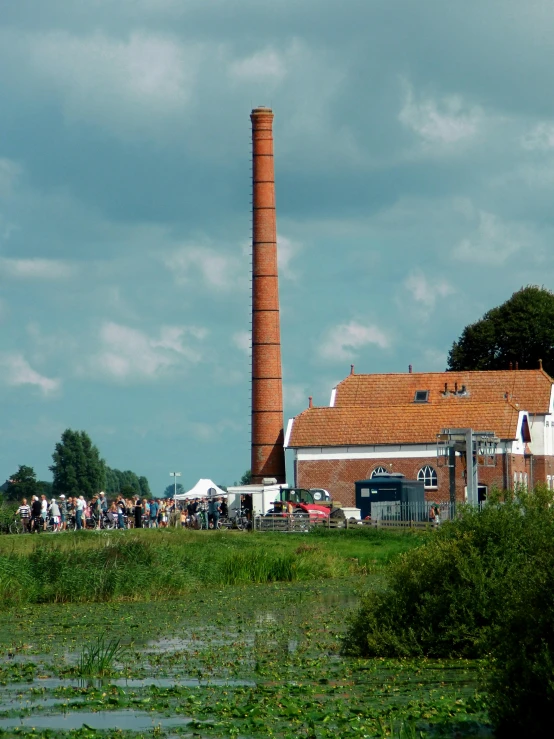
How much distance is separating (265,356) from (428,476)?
1001 cm

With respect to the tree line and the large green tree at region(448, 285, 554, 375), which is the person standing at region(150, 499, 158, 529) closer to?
the large green tree at region(448, 285, 554, 375)

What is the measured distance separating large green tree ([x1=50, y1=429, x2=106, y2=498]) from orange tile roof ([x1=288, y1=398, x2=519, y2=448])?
67580 millimetres

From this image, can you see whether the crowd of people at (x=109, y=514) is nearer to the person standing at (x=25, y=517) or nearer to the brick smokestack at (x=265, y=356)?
the person standing at (x=25, y=517)

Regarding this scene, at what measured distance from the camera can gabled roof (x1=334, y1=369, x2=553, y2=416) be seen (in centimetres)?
6775

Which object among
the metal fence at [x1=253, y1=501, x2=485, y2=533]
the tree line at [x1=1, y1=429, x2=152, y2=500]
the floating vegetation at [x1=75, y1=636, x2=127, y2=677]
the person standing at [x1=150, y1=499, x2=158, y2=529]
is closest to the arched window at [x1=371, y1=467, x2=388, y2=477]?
the metal fence at [x1=253, y1=501, x2=485, y2=533]

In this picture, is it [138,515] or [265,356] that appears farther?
[265,356]

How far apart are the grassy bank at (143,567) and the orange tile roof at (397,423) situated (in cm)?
2375

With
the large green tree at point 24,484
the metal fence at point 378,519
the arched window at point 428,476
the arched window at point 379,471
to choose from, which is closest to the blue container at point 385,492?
the metal fence at point 378,519

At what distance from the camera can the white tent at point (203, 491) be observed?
64.4m

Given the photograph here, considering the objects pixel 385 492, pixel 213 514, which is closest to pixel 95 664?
pixel 213 514

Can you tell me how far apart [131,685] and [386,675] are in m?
3.04

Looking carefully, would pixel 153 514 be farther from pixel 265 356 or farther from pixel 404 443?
pixel 404 443

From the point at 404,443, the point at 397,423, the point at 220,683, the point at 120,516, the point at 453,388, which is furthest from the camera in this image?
the point at 453,388

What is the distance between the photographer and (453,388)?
68.1 meters
